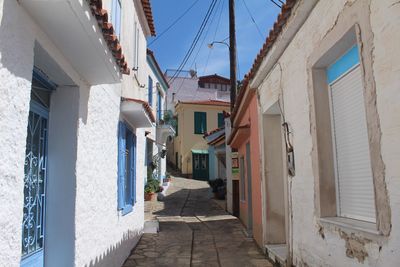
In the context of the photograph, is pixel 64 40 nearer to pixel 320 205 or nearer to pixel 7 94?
pixel 7 94

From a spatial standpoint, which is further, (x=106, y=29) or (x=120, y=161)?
(x=120, y=161)

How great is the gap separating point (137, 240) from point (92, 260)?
13.8 ft

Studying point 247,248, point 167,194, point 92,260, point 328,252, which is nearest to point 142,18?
point 247,248

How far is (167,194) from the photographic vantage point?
2028cm

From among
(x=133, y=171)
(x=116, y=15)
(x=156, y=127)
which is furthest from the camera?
(x=156, y=127)

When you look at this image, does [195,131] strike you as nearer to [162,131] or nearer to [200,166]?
[200,166]

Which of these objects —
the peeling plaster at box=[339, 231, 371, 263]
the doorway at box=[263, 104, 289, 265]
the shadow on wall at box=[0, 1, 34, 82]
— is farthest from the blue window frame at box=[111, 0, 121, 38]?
the peeling plaster at box=[339, 231, 371, 263]

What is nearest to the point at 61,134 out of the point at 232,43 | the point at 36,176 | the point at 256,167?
the point at 36,176

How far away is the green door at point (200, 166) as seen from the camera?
1161 inches

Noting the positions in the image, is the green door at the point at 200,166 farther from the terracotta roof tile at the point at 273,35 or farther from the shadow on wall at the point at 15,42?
→ the shadow on wall at the point at 15,42

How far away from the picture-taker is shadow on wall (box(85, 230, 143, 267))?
5400 millimetres

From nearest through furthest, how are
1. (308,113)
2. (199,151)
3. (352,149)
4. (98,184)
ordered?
(352,149) → (308,113) → (98,184) → (199,151)

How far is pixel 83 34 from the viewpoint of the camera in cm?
358

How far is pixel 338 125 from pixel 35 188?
3488 millimetres
